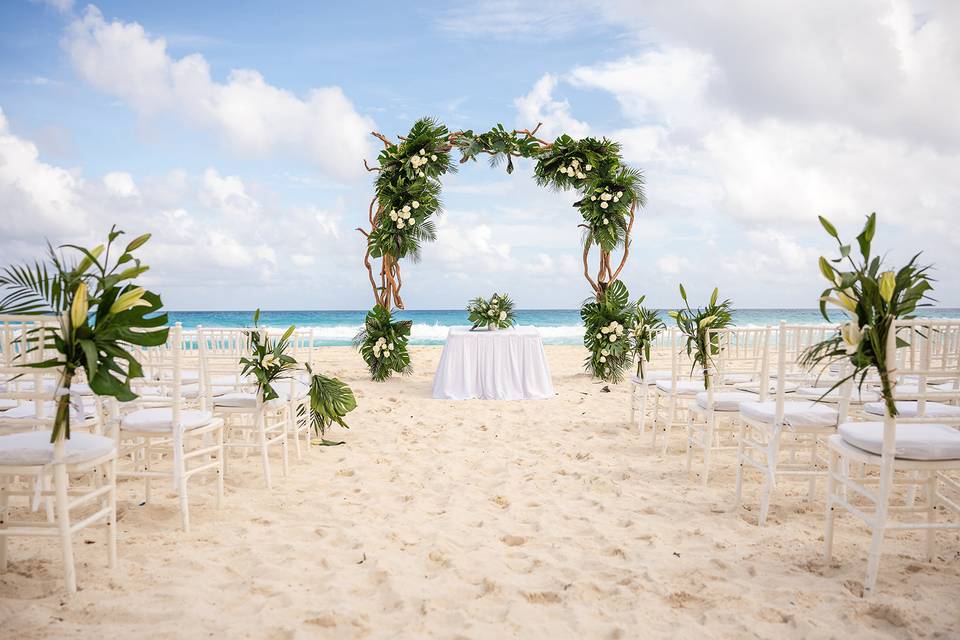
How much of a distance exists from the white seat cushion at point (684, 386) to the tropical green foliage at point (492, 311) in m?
3.02

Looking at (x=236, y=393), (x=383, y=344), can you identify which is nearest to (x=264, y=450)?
(x=236, y=393)

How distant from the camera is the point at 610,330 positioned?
313 inches

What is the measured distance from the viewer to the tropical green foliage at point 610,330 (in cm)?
799

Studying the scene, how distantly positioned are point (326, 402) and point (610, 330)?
4.55 metres

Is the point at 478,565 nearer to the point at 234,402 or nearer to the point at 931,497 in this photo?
the point at 931,497

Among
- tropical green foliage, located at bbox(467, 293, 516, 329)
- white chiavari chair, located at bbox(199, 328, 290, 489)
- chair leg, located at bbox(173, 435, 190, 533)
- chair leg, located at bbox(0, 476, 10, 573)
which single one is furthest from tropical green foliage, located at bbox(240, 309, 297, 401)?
tropical green foliage, located at bbox(467, 293, 516, 329)

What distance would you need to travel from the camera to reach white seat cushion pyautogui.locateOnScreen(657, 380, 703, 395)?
434cm

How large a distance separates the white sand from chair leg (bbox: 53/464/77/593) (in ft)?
Result: 0.23

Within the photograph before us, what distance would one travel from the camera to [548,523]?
115 inches

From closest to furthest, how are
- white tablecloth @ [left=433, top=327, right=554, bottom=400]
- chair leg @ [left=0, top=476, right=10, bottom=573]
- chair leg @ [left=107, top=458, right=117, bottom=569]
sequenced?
chair leg @ [left=0, top=476, right=10, bottom=573], chair leg @ [left=107, top=458, right=117, bottom=569], white tablecloth @ [left=433, top=327, right=554, bottom=400]

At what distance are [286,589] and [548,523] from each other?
1.32m

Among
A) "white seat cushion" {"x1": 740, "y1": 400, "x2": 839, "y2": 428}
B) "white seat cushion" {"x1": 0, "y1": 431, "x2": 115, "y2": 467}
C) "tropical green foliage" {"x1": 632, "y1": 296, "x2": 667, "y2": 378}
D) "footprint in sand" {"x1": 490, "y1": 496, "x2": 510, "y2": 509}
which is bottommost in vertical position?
"footprint in sand" {"x1": 490, "y1": 496, "x2": 510, "y2": 509}

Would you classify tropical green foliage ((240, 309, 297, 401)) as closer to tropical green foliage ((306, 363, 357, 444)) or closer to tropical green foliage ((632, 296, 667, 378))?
tropical green foliage ((306, 363, 357, 444))

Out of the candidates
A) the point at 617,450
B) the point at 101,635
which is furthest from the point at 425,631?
the point at 617,450
